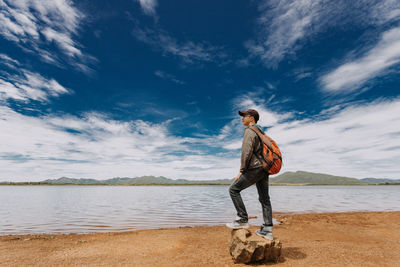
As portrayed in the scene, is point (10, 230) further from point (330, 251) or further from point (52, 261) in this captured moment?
point (330, 251)

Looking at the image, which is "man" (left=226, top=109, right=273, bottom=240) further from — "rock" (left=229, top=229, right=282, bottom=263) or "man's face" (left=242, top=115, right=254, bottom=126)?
"rock" (left=229, top=229, right=282, bottom=263)

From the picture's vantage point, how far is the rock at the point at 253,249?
207 inches

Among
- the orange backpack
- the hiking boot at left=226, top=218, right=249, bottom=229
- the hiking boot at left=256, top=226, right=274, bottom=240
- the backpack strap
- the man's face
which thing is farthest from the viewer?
the man's face

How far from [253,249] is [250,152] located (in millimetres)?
2397

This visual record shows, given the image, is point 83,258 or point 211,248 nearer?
point 83,258

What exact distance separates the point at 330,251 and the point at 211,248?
354 cm

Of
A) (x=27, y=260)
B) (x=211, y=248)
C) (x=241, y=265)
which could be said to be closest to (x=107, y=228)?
(x=27, y=260)

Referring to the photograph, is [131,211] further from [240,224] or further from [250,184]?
[250,184]

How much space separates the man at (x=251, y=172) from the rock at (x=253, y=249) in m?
0.20

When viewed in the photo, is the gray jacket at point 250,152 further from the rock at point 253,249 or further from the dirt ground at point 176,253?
the dirt ground at point 176,253

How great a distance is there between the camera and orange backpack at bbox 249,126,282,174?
5.14 metres

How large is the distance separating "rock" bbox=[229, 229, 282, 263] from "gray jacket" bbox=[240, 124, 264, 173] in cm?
174

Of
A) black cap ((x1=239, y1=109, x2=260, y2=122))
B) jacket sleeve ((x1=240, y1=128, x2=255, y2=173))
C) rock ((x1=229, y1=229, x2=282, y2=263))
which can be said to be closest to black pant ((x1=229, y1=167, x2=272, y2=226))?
jacket sleeve ((x1=240, y1=128, x2=255, y2=173))

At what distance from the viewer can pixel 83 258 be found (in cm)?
610
